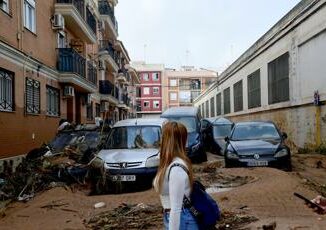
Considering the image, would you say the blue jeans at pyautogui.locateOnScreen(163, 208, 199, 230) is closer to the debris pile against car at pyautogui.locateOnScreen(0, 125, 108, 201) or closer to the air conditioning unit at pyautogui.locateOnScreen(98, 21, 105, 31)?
the debris pile against car at pyautogui.locateOnScreen(0, 125, 108, 201)

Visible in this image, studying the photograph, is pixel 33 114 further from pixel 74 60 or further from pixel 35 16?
pixel 74 60

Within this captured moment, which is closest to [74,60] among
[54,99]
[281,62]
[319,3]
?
[54,99]

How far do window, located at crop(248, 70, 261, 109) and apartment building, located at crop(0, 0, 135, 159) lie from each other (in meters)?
9.72

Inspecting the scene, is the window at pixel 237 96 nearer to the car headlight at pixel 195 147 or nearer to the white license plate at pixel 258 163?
the car headlight at pixel 195 147

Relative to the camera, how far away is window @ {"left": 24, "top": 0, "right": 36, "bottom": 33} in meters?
18.6

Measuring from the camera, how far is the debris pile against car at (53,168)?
1126 cm

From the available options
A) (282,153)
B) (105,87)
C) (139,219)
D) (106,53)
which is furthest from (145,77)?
(139,219)

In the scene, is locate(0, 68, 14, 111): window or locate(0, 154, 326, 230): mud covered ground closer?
locate(0, 154, 326, 230): mud covered ground

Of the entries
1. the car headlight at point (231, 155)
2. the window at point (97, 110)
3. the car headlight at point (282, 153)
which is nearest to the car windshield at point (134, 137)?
the car headlight at point (231, 155)

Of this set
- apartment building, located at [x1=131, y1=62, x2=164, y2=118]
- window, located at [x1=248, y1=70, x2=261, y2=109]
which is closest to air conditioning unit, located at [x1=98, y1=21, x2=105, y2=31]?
window, located at [x1=248, y1=70, x2=261, y2=109]

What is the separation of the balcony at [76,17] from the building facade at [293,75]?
962 cm

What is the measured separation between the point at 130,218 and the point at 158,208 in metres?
0.69

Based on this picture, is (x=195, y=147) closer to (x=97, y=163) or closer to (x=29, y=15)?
(x=97, y=163)

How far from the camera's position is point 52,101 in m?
23.0
